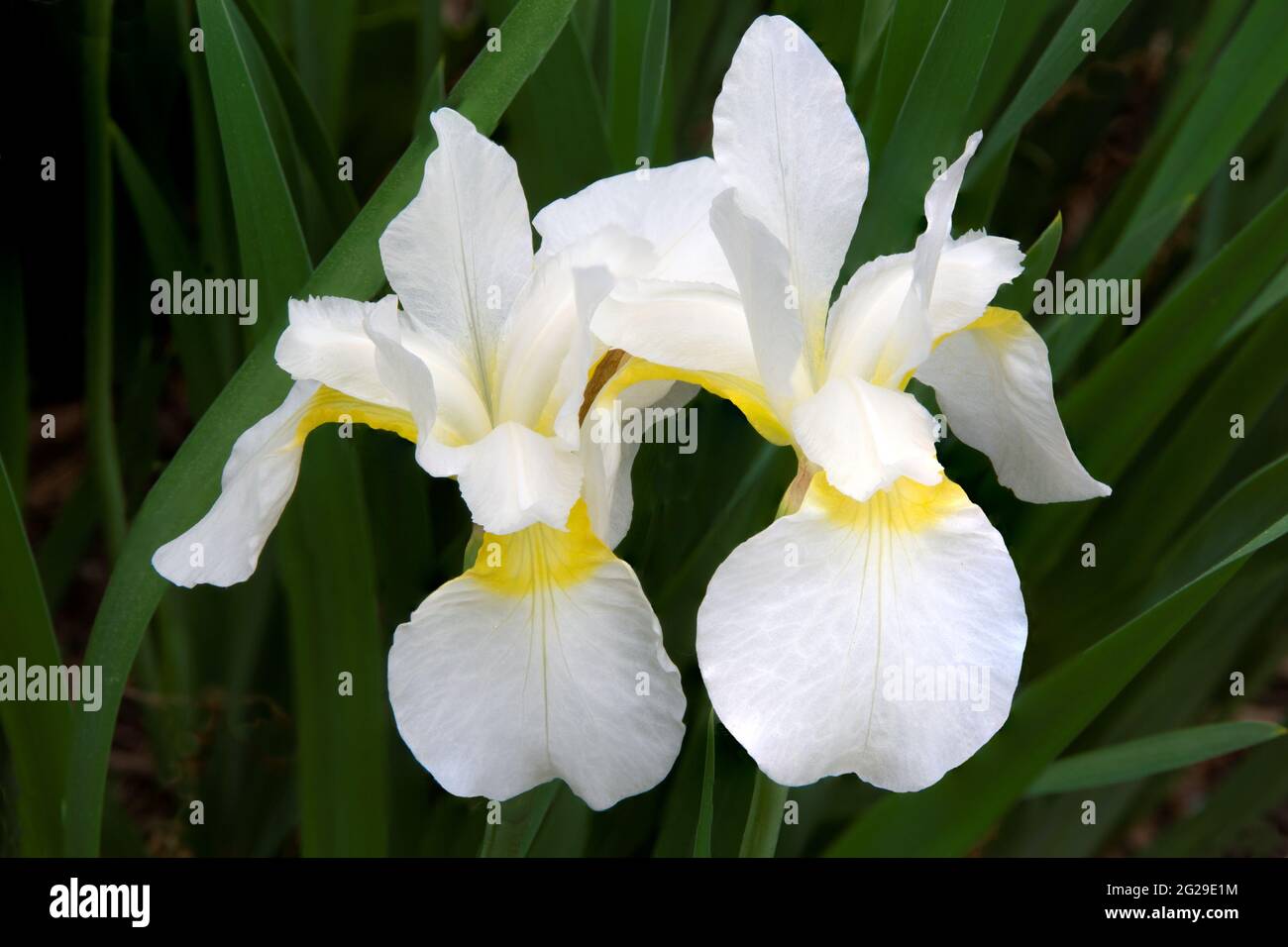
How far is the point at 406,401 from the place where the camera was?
0.60 metres

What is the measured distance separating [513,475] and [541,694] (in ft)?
0.37

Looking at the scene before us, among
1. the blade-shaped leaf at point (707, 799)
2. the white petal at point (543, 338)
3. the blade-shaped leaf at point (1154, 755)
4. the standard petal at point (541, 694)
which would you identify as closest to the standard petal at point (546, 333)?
the white petal at point (543, 338)

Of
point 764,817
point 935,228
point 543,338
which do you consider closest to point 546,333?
point 543,338

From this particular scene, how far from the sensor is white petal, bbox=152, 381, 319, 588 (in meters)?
0.63

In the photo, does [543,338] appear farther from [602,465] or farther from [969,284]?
[969,284]

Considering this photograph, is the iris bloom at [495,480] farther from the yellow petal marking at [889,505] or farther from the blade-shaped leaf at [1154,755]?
the blade-shaped leaf at [1154,755]

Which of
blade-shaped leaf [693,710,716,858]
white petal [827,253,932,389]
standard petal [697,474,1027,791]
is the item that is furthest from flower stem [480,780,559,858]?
white petal [827,253,932,389]

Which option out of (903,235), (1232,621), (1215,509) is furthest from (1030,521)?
(1232,621)

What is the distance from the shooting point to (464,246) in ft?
2.09

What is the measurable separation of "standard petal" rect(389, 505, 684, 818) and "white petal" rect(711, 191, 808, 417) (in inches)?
5.1

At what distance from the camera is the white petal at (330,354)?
2.08ft

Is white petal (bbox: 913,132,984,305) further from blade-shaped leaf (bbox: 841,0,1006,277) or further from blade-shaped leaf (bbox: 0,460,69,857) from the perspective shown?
blade-shaped leaf (bbox: 0,460,69,857)
